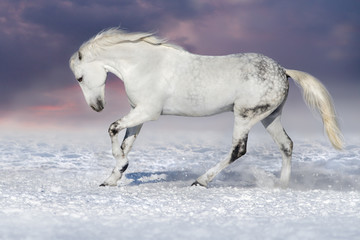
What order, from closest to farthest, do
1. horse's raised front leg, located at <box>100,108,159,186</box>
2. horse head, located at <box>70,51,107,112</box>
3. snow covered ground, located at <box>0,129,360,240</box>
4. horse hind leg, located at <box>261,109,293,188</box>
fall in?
snow covered ground, located at <box>0,129,360,240</box> → horse's raised front leg, located at <box>100,108,159,186</box> → horse head, located at <box>70,51,107,112</box> → horse hind leg, located at <box>261,109,293,188</box>

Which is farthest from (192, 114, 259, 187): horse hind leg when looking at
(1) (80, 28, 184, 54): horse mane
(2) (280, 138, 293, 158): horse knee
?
(1) (80, 28, 184, 54): horse mane

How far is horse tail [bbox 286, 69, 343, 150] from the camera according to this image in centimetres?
602

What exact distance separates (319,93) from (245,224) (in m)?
3.21

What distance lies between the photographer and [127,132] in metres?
6.00

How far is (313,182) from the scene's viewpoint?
7.16m

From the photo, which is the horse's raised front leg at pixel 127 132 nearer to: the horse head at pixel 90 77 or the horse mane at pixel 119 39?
the horse head at pixel 90 77

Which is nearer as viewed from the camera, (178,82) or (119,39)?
(178,82)

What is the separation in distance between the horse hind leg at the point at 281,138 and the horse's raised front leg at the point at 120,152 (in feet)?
5.79

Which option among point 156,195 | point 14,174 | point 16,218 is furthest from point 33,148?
point 16,218

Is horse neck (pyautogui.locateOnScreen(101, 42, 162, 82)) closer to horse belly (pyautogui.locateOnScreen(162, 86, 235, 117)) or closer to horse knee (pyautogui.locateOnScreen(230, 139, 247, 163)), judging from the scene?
horse belly (pyautogui.locateOnScreen(162, 86, 235, 117))

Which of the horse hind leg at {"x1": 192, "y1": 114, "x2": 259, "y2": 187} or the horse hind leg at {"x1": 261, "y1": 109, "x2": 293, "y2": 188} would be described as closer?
the horse hind leg at {"x1": 192, "y1": 114, "x2": 259, "y2": 187}

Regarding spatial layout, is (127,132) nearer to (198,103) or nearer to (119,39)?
(198,103)

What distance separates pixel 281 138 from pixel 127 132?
2.09 meters

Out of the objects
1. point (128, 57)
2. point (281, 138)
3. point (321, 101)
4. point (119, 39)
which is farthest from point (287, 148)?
point (119, 39)
